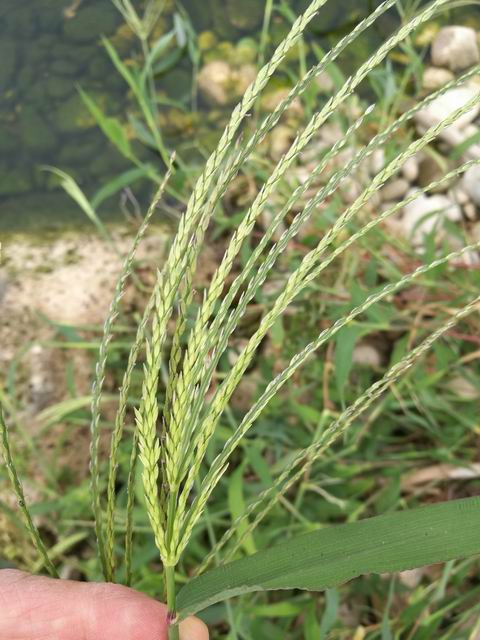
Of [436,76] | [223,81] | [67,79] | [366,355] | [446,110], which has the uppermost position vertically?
[67,79]

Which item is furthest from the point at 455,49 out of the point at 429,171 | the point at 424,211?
the point at 424,211

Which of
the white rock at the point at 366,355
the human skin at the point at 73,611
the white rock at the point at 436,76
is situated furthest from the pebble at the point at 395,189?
the human skin at the point at 73,611

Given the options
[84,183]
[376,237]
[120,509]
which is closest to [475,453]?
[376,237]

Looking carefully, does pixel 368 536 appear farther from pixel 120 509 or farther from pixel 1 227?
pixel 1 227

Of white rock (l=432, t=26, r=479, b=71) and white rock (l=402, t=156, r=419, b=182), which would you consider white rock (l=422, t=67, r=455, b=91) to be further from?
white rock (l=402, t=156, r=419, b=182)

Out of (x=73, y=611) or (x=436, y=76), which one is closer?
(x=73, y=611)

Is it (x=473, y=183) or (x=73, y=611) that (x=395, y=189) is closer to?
(x=473, y=183)

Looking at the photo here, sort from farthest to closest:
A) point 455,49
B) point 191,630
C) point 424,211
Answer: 1. point 455,49
2. point 424,211
3. point 191,630
